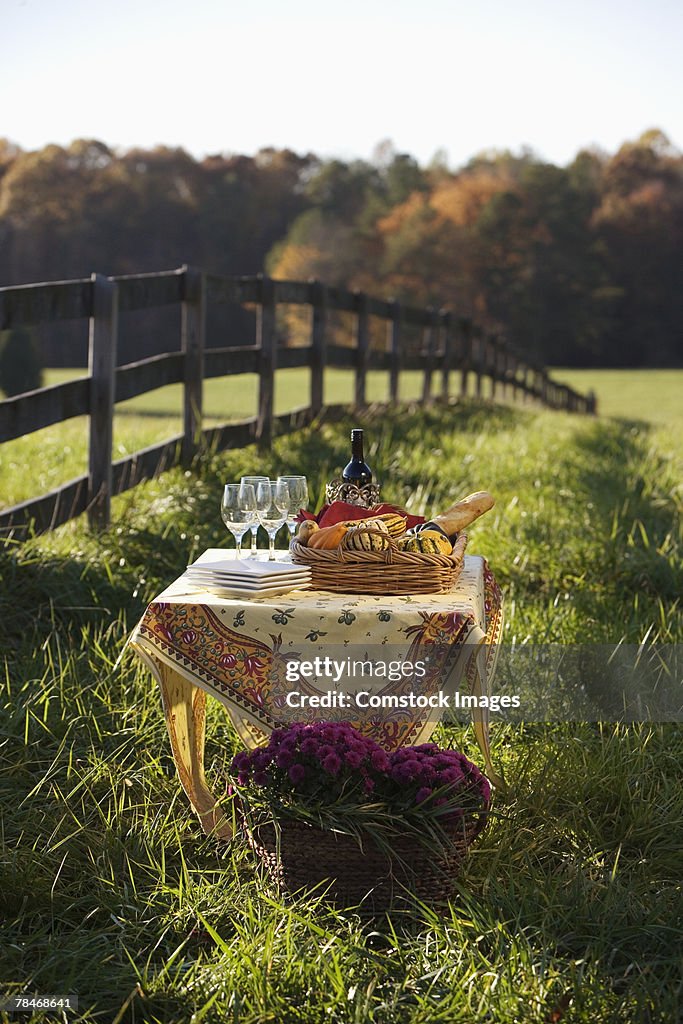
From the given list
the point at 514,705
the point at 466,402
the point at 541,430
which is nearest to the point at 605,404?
the point at 466,402

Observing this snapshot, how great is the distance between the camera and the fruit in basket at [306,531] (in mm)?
3486

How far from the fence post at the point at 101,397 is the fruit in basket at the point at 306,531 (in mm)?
2926

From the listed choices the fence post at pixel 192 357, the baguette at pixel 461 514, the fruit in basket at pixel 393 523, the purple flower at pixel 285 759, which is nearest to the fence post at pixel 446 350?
the fence post at pixel 192 357

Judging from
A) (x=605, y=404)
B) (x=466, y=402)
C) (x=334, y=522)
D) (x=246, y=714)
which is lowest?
(x=605, y=404)

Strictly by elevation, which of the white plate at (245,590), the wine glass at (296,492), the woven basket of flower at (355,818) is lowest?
the woven basket of flower at (355,818)

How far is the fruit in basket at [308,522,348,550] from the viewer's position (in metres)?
3.42

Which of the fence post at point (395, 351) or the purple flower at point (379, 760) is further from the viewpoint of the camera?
the fence post at point (395, 351)

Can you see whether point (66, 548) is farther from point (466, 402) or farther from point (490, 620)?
point (466, 402)

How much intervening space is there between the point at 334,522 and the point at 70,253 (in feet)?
204

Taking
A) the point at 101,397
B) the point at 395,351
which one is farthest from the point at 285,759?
the point at 395,351

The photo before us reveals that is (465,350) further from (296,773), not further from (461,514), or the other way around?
(296,773)

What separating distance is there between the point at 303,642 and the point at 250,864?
2.32ft

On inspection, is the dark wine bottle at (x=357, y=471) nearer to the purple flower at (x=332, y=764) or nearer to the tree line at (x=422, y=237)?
the purple flower at (x=332, y=764)

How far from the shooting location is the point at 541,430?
1284 centimetres
